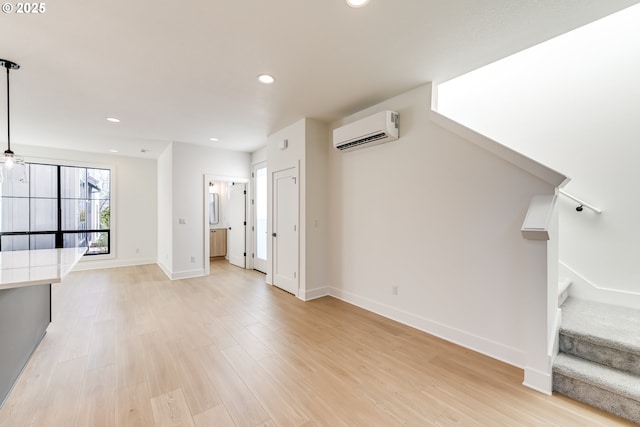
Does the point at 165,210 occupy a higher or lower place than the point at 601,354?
higher

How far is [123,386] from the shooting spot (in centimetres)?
203

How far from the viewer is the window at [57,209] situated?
17.9 ft

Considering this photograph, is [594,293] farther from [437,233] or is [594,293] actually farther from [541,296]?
[437,233]

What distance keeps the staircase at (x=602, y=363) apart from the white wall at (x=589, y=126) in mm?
671

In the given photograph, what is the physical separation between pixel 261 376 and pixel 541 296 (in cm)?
221

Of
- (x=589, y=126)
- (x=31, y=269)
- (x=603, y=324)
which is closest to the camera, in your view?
(x=31, y=269)

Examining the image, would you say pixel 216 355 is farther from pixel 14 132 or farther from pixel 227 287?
pixel 14 132

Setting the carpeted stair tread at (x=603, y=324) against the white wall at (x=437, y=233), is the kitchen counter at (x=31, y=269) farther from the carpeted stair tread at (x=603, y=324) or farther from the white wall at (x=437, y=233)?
the carpeted stair tread at (x=603, y=324)

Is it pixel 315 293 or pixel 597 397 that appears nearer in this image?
pixel 597 397

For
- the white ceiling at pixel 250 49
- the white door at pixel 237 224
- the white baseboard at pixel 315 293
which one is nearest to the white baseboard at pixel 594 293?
the white ceiling at pixel 250 49

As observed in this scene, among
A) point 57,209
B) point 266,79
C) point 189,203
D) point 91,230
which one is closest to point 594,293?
point 266,79

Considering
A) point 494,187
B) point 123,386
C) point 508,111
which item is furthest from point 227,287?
point 508,111

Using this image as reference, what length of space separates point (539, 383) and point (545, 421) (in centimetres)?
35

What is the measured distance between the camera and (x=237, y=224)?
659 cm
